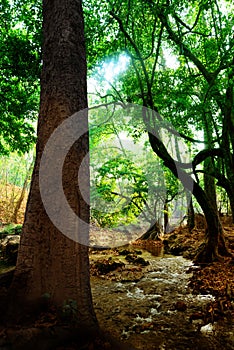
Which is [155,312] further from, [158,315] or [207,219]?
[207,219]

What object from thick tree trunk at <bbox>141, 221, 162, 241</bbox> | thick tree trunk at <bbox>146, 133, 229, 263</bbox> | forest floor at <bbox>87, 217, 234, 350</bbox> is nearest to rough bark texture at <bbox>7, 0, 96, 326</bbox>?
forest floor at <bbox>87, 217, 234, 350</bbox>

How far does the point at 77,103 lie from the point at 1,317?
2.78m

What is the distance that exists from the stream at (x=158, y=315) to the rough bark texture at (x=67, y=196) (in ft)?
4.15

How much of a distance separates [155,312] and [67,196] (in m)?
3.08

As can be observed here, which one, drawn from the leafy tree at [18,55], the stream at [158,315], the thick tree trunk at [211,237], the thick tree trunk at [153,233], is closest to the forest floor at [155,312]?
the stream at [158,315]

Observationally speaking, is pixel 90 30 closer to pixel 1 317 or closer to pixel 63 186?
pixel 63 186

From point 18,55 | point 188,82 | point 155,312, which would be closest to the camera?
point 155,312

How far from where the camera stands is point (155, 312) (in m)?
4.96

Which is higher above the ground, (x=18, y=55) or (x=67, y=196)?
(x=18, y=55)

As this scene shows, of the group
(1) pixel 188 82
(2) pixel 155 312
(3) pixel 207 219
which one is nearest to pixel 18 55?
(1) pixel 188 82

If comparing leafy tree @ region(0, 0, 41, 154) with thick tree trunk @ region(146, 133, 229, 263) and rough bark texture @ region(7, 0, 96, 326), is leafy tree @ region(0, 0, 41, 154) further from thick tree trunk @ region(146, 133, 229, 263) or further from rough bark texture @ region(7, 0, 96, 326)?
thick tree trunk @ region(146, 133, 229, 263)

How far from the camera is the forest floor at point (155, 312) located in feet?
9.42

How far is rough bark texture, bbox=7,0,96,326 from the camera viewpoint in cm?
319

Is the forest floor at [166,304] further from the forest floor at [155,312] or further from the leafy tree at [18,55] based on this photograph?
the leafy tree at [18,55]
